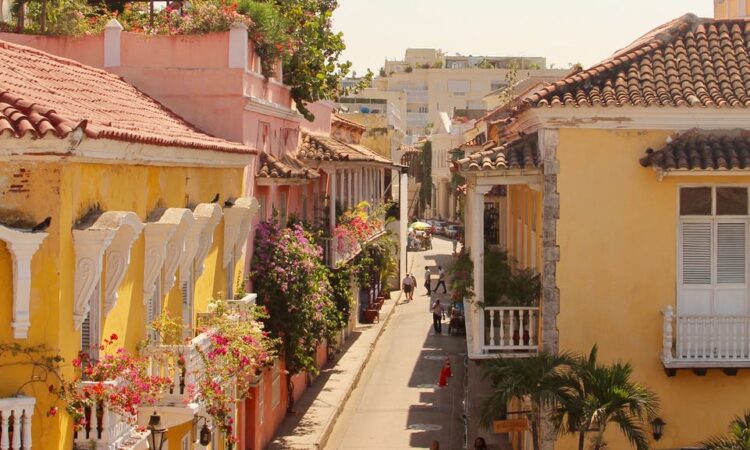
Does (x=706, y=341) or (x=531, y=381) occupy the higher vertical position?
(x=706, y=341)

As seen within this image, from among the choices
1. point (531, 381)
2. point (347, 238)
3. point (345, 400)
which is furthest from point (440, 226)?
point (531, 381)

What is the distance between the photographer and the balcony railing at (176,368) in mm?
13961

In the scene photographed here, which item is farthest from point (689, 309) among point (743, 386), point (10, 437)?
point (10, 437)

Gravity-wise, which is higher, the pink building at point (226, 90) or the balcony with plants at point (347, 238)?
the pink building at point (226, 90)

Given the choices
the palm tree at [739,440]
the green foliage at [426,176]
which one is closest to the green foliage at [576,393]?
the palm tree at [739,440]

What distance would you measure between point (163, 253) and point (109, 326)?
155 centimetres

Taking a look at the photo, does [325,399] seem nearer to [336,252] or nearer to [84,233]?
[336,252]

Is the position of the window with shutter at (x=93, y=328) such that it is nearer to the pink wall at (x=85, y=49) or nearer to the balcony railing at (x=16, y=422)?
the balcony railing at (x=16, y=422)

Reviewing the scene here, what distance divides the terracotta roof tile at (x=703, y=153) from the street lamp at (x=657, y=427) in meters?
3.51

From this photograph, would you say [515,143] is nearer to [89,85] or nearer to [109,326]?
[89,85]

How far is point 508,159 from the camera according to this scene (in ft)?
56.7

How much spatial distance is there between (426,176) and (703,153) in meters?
75.8

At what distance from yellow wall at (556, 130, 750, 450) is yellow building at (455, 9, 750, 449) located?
0.01m

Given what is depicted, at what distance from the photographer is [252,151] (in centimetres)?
1986
